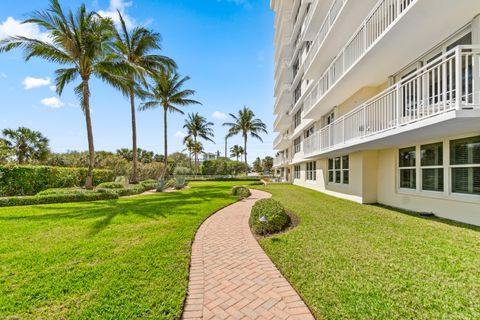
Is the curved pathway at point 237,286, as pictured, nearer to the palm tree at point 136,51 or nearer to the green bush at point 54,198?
the green bush at point 54,198

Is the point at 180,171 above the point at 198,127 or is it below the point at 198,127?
below

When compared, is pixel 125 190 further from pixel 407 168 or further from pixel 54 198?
pixel 407 168

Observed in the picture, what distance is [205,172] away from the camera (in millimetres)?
44188

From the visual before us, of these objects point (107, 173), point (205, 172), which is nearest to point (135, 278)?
point (107, 173)

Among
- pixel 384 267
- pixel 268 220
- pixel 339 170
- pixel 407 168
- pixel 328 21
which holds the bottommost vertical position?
pixel 384 267

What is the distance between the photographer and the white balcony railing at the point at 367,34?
22.9 ft

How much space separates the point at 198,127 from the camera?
39312 millimetres

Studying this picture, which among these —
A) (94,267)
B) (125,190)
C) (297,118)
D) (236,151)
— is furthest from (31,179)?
(236,151)

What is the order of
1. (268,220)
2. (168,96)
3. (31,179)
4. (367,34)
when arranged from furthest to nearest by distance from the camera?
(168,96), (31,179), (367,34), (268,220)

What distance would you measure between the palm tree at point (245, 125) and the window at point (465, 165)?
106 feet

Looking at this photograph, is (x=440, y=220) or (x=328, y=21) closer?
(x=440, y=220)

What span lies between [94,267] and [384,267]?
16.8ft

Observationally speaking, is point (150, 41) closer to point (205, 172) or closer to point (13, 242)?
point (13, 242)

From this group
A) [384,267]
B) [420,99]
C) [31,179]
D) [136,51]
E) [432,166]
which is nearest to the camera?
[384,267]
